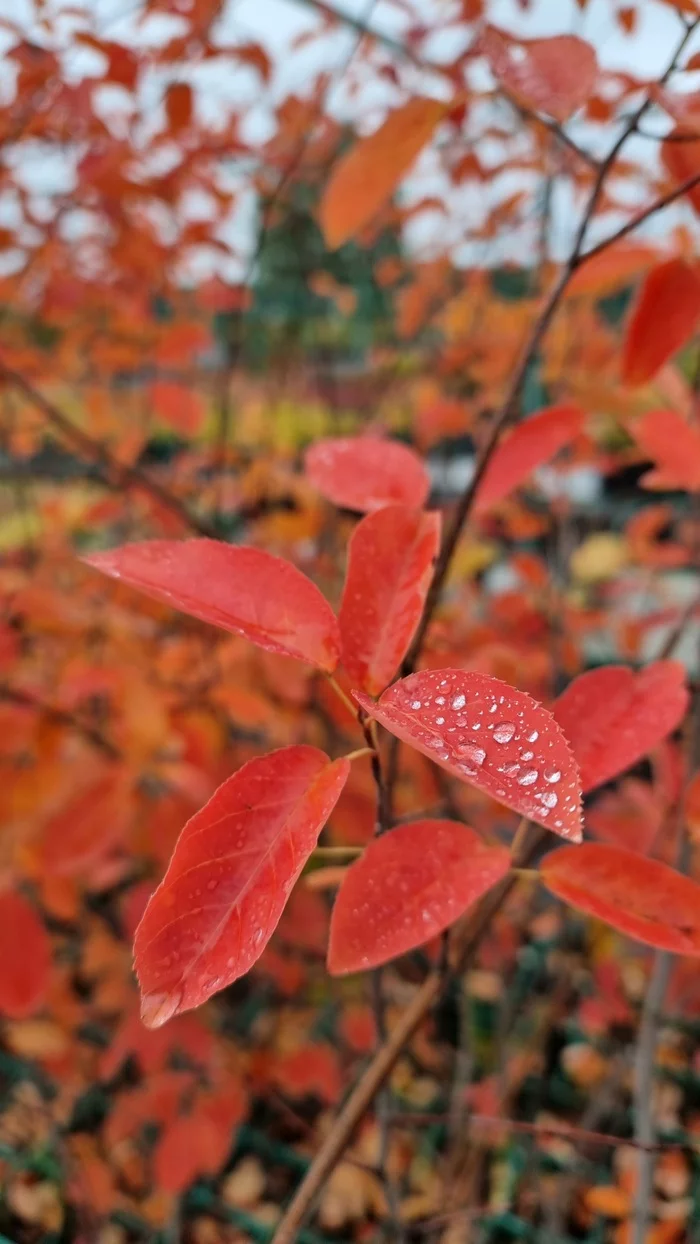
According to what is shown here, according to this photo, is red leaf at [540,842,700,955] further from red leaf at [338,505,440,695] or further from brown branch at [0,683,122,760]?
brown branch at [0,683,122,760]

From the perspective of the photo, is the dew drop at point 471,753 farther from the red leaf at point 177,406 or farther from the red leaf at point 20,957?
the red leaf at point 177,406

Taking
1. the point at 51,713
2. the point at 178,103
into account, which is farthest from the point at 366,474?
the point at 178,103

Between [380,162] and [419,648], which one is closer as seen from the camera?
[419,648]

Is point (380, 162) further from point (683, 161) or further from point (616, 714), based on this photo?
point (616, 714)

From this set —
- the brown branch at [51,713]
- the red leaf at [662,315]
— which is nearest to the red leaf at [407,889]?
the red leaf at [662,315]

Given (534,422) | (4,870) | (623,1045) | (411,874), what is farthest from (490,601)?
(411,874)
